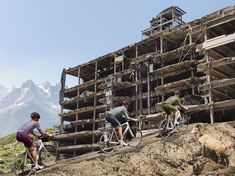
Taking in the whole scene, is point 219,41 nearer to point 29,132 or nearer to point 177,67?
point 177,67

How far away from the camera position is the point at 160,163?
43.5 feet

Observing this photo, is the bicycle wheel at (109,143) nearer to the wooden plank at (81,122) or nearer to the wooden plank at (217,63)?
the wooden plank at (217,63)

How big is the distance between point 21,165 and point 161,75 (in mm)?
32514

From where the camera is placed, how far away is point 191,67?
134ft

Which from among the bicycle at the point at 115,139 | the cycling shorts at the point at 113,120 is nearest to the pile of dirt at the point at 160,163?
the bicycle at the point at 115,139

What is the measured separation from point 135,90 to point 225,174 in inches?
1434

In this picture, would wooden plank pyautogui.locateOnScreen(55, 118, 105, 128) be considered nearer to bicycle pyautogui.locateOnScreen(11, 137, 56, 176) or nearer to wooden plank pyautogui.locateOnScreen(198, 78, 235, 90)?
wooden plank pyautogui.locateOnScreen(198, 78, 235, 90)

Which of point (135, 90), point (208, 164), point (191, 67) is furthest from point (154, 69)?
point (208, 164)

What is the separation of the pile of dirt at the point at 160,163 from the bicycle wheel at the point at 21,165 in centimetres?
86

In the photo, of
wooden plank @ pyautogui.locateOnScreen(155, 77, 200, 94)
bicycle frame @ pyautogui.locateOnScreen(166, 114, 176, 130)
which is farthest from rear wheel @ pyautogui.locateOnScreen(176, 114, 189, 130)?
wooden plank @ pyautogui.locateOnScreen(155, 77, 200, 94)

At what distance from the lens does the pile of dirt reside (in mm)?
12312

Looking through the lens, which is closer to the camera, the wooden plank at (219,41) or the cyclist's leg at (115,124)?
the cyclist's leg at (115,124)

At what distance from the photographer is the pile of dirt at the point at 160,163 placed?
40.4 feet

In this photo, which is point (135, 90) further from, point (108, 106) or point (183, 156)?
point (183, 156)
